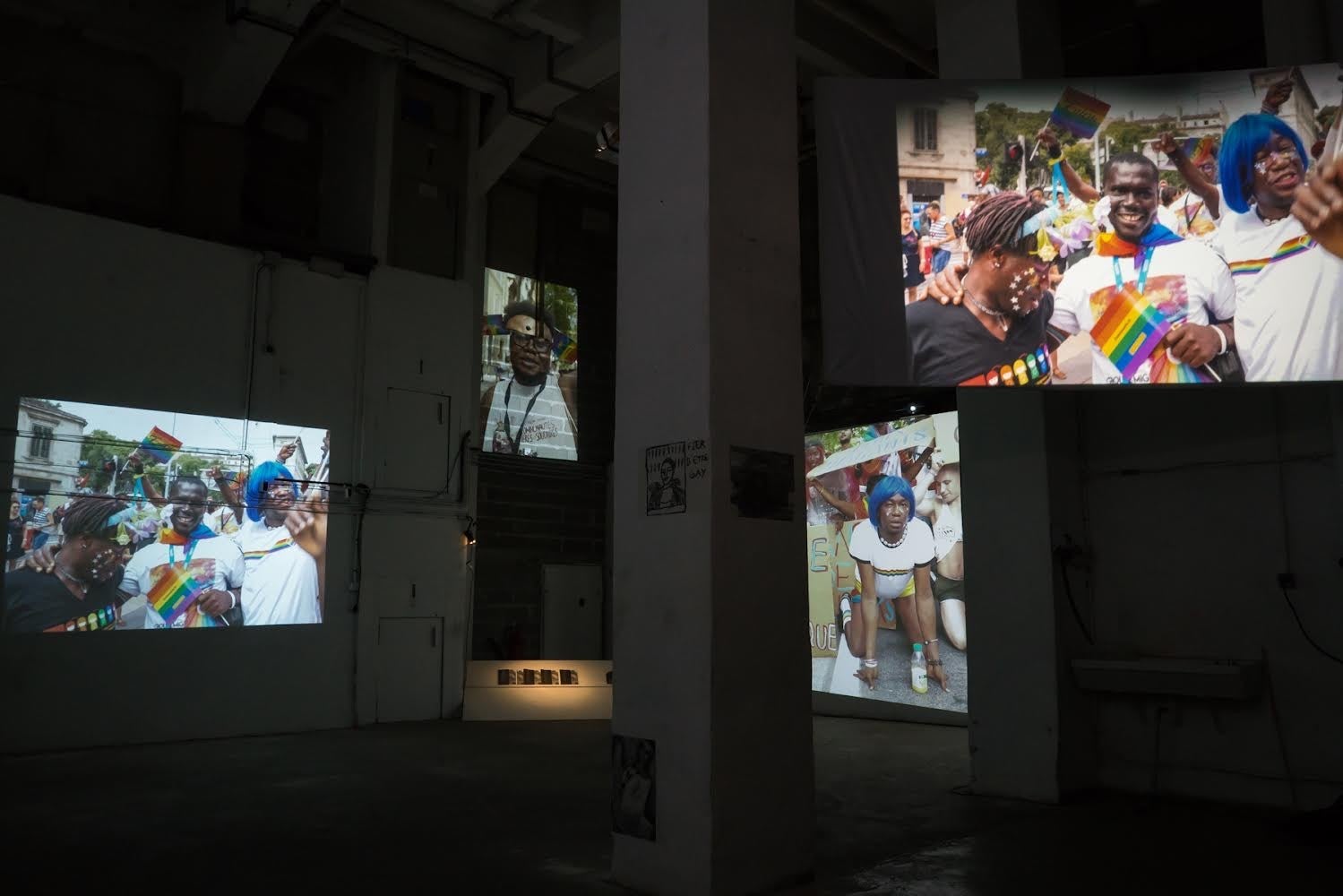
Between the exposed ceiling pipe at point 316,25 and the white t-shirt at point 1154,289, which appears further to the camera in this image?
the exposed ceiling pipe at point 316,25

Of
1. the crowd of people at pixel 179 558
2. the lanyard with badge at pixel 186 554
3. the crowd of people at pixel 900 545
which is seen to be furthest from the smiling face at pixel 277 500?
the crowd of people at pixel 900 545

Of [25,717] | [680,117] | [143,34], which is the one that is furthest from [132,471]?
[680,117]

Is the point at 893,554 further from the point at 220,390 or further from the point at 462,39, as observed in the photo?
the point at 462,39

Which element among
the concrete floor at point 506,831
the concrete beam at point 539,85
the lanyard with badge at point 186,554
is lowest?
the concrete floor at point 506,831

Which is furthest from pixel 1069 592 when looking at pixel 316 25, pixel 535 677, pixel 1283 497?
Result: pixel 316 25

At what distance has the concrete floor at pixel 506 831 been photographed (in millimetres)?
3701

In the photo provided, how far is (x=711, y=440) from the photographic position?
358cm

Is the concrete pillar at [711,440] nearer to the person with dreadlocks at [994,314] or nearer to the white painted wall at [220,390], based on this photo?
the person with dreadlocks at [994,314]

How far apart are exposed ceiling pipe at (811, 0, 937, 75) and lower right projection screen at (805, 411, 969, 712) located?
2970 mm

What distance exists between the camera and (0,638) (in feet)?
23.2

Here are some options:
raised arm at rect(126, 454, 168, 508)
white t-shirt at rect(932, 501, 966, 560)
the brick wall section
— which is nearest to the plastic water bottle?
white t-shirt at rect(932, 501, 966, 560)

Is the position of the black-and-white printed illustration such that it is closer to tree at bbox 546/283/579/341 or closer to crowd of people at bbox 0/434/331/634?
crowd of people at bbox 0/434/331/634

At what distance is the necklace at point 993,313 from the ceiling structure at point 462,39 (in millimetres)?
3801

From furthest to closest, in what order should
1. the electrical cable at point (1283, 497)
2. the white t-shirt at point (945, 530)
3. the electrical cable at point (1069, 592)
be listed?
the white t-shirt at point (945, 530)
the electrical cable at point (1069, 592)
the electrical cable at point (1283, 497)
